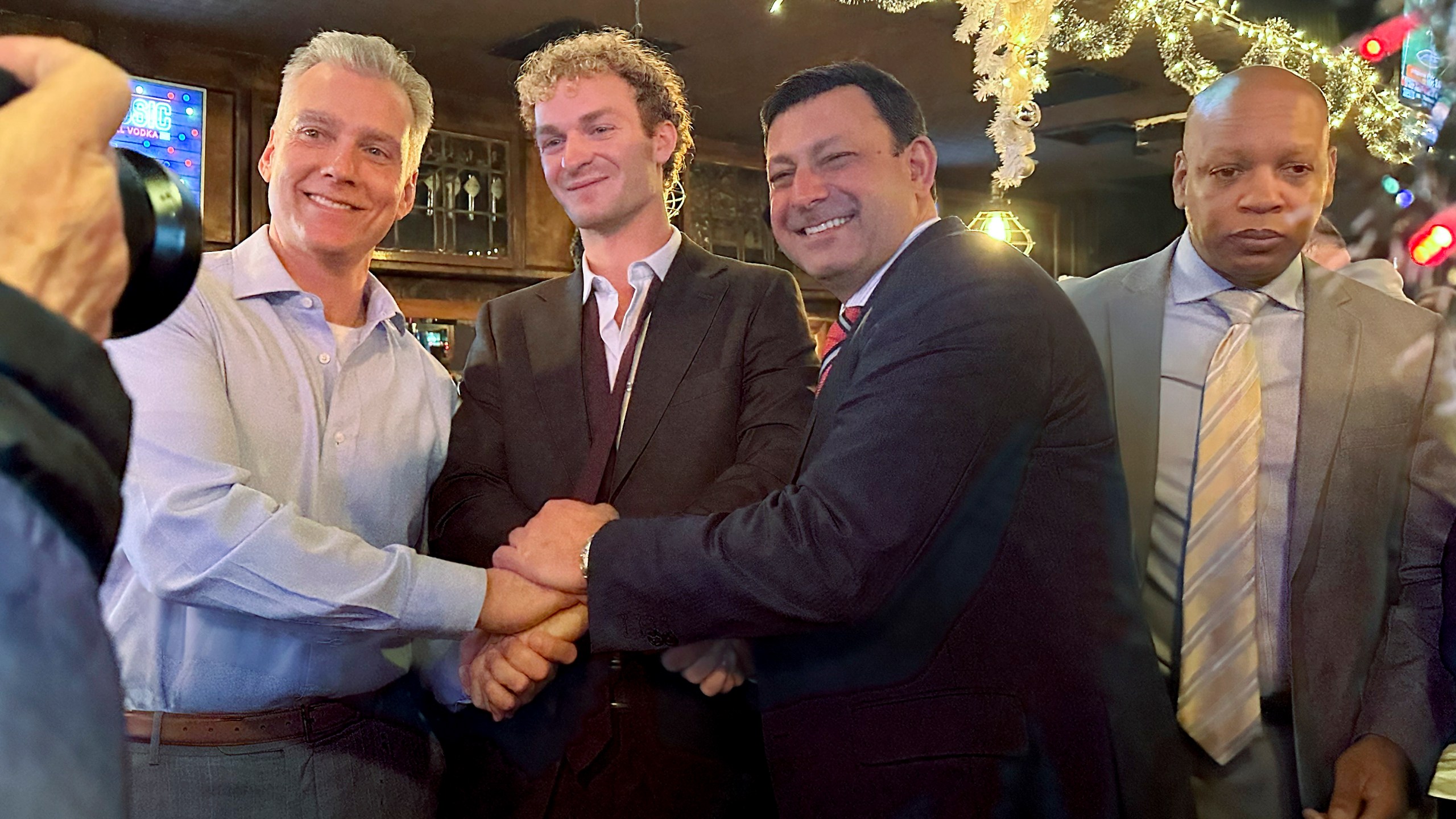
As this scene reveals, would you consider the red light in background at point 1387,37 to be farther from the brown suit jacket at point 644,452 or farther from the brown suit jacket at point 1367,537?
the brown suit jacket at point 644,452

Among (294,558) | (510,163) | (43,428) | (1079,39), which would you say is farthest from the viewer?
(510,163)

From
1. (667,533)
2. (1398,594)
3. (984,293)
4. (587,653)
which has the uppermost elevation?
(984,293)

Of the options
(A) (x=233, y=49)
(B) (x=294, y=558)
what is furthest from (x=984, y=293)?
(A) (x=233, y=49)

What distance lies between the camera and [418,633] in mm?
1183

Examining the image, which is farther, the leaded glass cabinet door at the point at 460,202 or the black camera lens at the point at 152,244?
the leaded glass cabinet door at the point at 460,202

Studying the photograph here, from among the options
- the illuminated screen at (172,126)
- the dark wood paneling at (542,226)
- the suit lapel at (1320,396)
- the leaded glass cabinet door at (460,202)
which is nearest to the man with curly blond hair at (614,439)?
the suit lapel at (1320,396)

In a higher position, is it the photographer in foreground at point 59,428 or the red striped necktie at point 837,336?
the photographer in foreground at point 59,428

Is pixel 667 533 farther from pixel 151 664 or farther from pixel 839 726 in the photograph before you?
pixel 151 664

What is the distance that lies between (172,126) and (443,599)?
2994mm

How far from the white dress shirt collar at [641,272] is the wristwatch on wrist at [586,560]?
0.38m

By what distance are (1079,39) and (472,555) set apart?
1.73 m

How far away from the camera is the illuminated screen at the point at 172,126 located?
3.41m

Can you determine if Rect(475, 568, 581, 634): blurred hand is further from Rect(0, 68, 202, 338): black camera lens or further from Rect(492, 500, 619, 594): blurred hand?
Rect(0, 68, 202, 338): black camera lens

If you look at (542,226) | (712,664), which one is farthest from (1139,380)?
(542,226)
